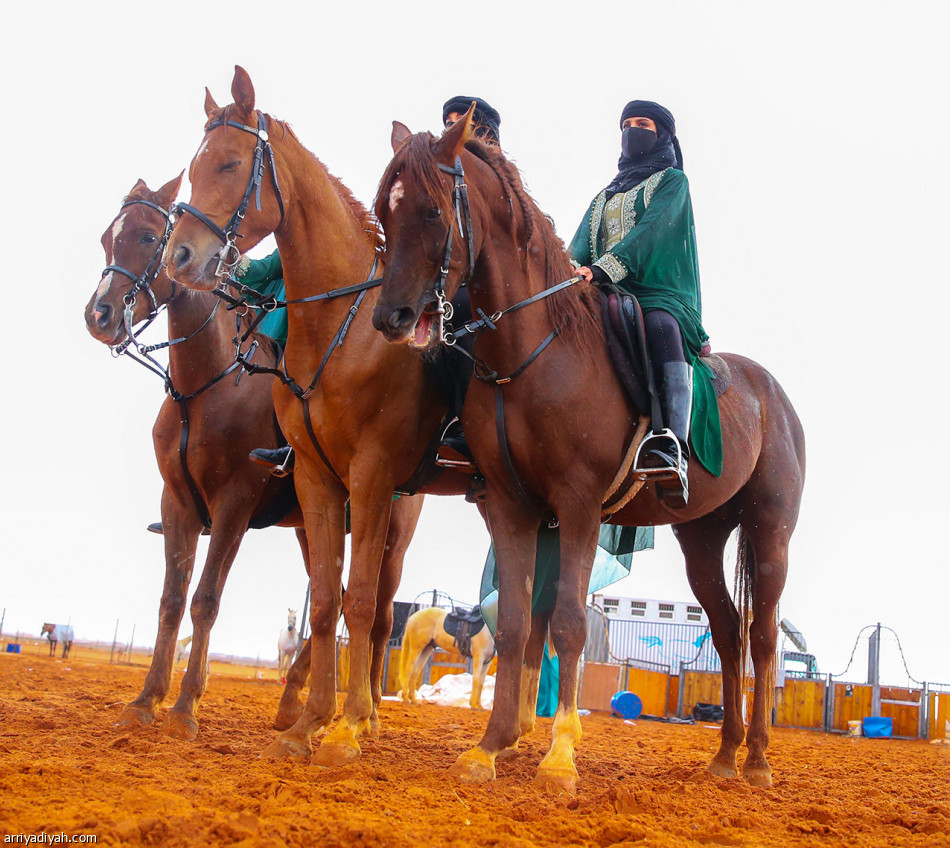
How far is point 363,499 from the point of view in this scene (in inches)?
190

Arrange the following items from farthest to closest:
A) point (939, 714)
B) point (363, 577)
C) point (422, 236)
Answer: point (939, 714) → point (363, 577) → point (422, 236)

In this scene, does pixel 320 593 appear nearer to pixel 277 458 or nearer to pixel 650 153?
pixel 277 458

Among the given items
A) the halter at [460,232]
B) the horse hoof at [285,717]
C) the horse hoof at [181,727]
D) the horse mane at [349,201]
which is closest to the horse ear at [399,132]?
the horse mane at [349,201]

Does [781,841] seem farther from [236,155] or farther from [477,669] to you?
[477,669]

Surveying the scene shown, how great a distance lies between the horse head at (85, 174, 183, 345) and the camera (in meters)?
5.86

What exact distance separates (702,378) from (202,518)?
370 cm

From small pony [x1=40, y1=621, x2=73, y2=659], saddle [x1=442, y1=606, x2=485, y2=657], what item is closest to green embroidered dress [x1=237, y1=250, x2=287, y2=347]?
saddle [x1=442, y1=606, x2=485, y2=657]

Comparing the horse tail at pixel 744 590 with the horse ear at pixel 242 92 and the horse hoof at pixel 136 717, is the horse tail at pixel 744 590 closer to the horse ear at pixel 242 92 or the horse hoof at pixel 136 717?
the horse hoof at pixel 136 717

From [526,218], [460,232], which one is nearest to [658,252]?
[526,218]

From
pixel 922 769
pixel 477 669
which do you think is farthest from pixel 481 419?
pixel 477 669

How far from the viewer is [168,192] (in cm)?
657

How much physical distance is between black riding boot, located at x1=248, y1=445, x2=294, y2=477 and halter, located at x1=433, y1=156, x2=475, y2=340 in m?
1.80

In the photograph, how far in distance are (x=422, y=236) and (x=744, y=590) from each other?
3.85 m

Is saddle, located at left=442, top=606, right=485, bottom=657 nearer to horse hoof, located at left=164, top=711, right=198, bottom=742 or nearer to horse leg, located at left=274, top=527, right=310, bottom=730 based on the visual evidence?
horse leg, located at left=274, top=527, right=310, bottom=730
